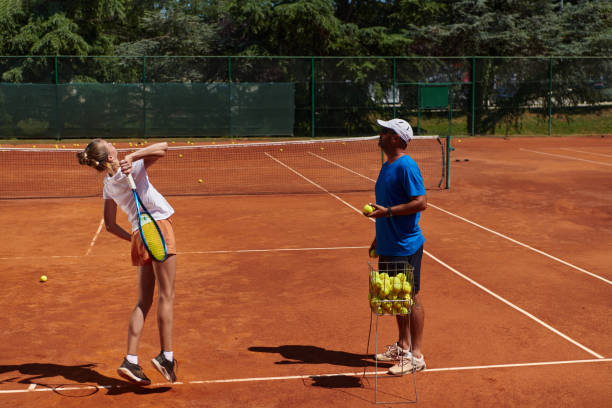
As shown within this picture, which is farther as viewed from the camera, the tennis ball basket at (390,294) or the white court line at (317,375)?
the white court line at (317,375)

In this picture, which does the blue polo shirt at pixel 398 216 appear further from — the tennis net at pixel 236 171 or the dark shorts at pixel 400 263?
the tennis net at pixel 236 171

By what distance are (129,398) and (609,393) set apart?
3.59m

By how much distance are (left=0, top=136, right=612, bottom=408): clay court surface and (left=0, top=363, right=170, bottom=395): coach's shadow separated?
20 millimetres

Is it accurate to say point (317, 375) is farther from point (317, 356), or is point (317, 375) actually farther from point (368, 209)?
point (368, 209)

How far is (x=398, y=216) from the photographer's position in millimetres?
5438

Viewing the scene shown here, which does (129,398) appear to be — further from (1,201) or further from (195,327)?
(1,201)

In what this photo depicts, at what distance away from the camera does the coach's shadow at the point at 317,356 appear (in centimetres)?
593

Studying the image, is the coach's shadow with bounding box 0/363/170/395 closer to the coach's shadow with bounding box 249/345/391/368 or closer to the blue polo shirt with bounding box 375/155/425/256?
the coach's shadow with bounding box 249/345/391/368

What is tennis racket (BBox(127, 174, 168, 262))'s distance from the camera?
503 cm

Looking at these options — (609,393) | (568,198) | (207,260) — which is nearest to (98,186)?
(207,260)

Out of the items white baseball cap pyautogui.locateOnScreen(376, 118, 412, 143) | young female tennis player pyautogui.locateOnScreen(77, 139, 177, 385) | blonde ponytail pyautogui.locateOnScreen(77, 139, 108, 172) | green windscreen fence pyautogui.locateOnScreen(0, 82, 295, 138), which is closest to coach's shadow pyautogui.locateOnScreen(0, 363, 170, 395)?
young female tennis player pyautogui.locateOnScreen(77, 139, 177, 385)

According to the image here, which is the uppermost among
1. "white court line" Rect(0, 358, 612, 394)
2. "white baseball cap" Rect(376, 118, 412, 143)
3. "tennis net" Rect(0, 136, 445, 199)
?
"white baseball cap" Rect(376, 118, 412, 143)

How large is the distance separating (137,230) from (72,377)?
1.42 m

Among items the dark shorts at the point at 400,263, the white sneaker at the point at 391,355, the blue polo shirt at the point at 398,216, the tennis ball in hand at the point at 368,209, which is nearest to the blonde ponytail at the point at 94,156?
the tennis ball in hand at the point at 368,209
